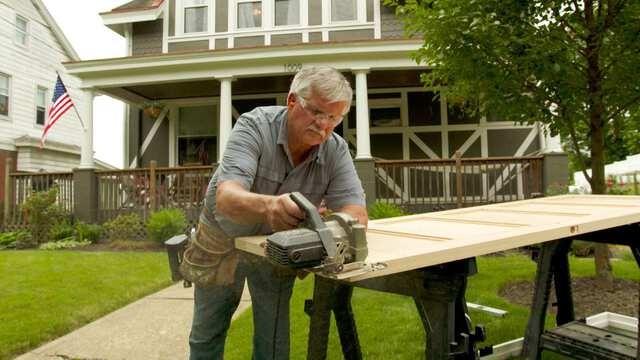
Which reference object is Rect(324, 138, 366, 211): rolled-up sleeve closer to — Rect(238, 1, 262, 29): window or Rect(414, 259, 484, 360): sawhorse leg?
Rect(414, 259, 484, 360): sawhorse leg

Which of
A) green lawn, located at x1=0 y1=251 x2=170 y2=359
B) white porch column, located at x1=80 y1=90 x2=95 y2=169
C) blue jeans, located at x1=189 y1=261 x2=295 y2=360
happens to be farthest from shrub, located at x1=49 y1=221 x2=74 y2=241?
blue jeans, located at x1=189 y1=261 x2=295 y2=360

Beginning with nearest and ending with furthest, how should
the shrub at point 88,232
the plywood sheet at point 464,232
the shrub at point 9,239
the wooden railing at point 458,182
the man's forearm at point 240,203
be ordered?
1. the plywood sheet at point 464,232
2. the man's forearm at point 240,203
3. the wooden railing at point 458,182
4. the shrub at point 88,232
5. the shrub at point 9,239

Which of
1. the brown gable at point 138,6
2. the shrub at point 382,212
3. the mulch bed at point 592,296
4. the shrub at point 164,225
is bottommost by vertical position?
the mulch bed at point 592,296

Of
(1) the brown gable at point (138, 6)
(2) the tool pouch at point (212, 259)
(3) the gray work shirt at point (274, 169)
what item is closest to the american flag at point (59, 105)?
(1) the brown gable at point (138, 6)

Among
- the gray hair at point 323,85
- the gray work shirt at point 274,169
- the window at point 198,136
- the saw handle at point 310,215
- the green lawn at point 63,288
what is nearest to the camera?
the saw handle at point 310,215

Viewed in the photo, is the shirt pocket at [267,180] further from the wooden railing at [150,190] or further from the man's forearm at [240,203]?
the wooden railing at [150,190]

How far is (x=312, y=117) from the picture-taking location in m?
1.89

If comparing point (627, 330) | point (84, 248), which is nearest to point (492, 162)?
point (627, 330)

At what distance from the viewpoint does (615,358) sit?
104 inches

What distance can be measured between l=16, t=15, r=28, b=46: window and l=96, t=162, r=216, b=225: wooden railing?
29.5ft

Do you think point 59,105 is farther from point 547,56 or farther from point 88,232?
point 547,56

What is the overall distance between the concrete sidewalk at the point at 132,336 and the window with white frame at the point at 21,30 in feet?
49.9

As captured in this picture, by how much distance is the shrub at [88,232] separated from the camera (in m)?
9.89

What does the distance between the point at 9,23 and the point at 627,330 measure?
18.4 meters
